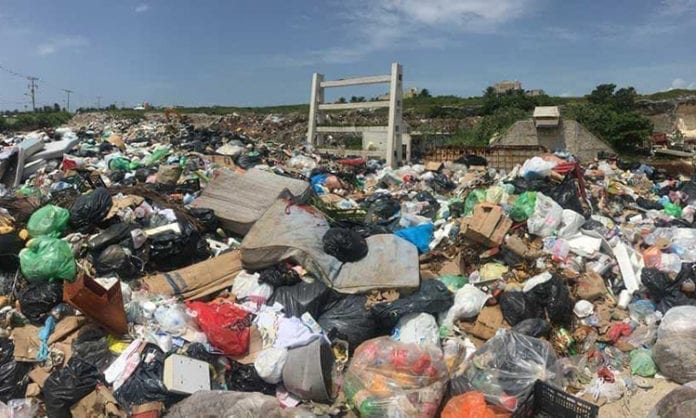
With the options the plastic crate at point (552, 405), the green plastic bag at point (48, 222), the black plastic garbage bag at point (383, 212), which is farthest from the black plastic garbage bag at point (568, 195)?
the green plastic bag at point (48, 222)

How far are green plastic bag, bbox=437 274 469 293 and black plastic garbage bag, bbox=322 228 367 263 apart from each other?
728 millimetres

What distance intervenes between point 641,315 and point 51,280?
15.3 ft

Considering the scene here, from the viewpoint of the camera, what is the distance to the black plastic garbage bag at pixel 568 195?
5465mm

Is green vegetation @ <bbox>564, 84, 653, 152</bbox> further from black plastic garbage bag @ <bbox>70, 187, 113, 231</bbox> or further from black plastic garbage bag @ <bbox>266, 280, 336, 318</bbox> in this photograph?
black plastic garbage bag @ <bbox>70, 187, 113, 231</bbox>

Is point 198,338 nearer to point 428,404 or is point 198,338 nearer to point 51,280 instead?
point 51,280

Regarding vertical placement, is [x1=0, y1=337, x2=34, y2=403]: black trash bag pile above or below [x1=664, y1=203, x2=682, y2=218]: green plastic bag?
below

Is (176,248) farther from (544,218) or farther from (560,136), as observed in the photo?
(560,136)

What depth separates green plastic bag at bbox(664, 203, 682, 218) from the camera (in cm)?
640

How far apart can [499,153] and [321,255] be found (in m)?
7.16

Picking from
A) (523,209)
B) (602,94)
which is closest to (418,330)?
(523,209)

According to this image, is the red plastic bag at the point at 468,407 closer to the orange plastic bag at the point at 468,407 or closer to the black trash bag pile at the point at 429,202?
the orange plastic bag at the point at 468,407

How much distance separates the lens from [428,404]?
2.90 m

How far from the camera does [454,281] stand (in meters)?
4.26

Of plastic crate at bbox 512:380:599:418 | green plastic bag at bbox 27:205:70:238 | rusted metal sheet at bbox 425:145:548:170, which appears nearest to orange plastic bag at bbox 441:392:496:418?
plastic crate at bbox 512:380:599:418
